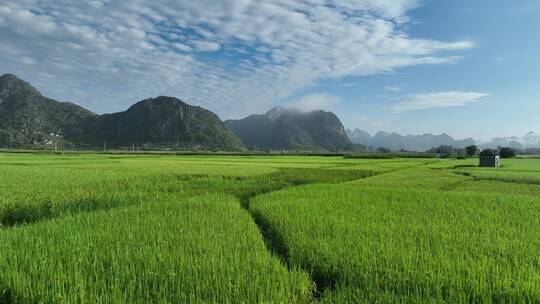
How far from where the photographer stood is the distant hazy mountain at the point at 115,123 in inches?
4545

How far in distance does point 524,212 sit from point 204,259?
19.7ft

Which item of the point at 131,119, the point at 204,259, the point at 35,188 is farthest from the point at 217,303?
the point at 131,119

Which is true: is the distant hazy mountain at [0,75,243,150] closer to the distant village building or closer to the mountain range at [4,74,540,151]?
the mountain range at [4,74,540,151]

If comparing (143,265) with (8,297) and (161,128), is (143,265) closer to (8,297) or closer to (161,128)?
(8,297)

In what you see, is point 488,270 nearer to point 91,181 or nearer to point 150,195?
point 150,195

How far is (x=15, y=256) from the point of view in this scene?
3545 mm

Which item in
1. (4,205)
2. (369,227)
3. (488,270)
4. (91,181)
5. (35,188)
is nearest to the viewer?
(488,270)

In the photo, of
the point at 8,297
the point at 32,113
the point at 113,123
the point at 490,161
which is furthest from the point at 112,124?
the point at 8,297

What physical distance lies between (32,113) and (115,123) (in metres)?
26.1

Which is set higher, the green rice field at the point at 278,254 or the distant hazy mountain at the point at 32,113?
the distant hazy mountain at the point at 32,113

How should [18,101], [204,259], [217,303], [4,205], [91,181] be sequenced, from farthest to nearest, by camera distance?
1. [18,101]
2. [91,181]
3. [4,205]
4. [204,259]
5. [217,303]

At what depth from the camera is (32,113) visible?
392ft

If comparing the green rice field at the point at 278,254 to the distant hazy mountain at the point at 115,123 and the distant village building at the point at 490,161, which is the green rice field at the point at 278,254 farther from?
→ the distant hazy mountain at the point at 115,123

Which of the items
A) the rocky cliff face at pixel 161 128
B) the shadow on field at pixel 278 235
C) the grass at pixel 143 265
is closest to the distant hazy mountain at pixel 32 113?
the rocky cliff face at pixel 161 128
